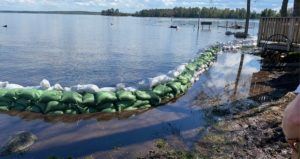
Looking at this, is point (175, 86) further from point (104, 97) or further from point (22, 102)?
point (22, 102)

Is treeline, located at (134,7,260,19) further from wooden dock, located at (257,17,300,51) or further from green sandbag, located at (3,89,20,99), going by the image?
green sandbag, located at (3,89,20,99)

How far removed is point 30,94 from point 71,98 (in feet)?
3.12

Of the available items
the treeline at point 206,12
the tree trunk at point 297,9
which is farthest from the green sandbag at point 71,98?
the treeline at point 206,12

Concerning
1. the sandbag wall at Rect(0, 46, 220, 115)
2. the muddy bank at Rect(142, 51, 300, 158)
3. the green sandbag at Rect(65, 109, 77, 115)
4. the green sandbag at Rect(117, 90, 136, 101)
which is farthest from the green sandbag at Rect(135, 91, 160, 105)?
the green sandbag at Rect(65, 109, 77, 115)

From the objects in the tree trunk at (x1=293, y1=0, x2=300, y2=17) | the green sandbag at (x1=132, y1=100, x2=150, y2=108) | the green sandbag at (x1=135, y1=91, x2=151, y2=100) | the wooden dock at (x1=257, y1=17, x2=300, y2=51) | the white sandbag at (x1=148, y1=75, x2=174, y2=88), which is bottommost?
the green sandbag at (x1=132, y1=100, x2=150, y2=108)

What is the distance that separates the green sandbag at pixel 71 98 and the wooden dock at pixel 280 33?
965cm

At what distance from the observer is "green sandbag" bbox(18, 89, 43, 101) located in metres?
8.27

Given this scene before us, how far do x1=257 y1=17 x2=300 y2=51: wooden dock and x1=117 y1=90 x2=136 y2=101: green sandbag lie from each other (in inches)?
331

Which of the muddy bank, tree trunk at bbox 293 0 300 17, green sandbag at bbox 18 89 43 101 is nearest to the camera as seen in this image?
the muddy bank

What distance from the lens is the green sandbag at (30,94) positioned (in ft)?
27.1

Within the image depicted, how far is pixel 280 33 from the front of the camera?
15.4 metres

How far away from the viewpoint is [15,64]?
17.5 metres

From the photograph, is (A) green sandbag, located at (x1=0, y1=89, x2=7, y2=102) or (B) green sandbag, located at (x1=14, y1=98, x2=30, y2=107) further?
(A) green sandbag, located at (x1=0, y1=89, x2=7, y2=102)

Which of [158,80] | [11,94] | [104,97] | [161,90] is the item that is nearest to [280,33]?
[158,80]
